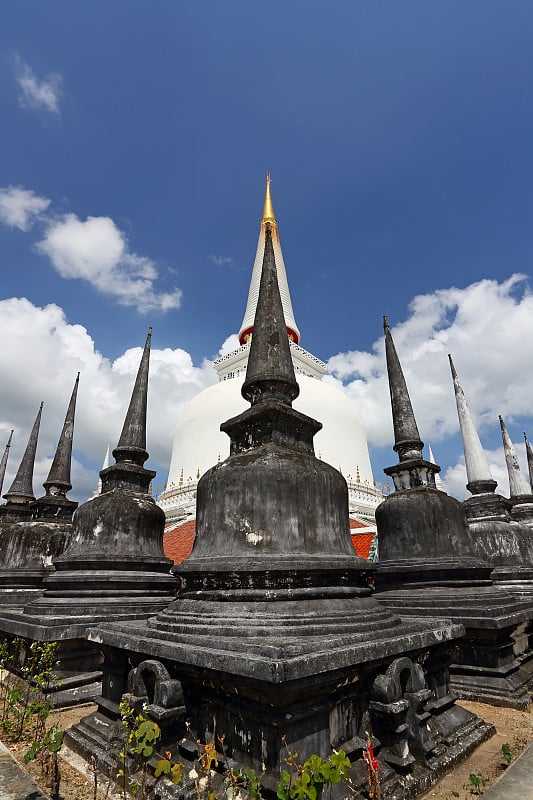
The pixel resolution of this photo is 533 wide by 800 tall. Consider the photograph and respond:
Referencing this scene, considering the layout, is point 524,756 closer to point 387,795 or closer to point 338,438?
point 387,795

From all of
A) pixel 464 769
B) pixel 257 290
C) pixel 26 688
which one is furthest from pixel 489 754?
pixel 257 290

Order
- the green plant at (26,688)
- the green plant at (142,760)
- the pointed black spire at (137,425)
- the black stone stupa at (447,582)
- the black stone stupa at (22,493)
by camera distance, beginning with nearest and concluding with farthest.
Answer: the green plant at (142,760), the green plant at (26,688), the black stone stupa at (447,582), the pointed black spire at (137,425), the black stone stupa at (22,493)

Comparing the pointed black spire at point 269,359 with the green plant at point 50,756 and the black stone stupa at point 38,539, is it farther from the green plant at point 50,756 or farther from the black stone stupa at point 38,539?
the black stone stupa at point 38,539

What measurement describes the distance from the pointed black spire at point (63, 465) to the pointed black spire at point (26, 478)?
6.91 feet

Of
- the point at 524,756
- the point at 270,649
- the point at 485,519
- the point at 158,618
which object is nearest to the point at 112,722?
the point at 158,618

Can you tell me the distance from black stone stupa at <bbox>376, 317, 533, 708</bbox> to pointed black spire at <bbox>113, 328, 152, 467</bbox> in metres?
4.60

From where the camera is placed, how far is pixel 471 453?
10828mm

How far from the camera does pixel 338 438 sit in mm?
31672

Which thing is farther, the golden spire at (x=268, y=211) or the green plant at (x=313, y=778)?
the golden spire at (x=268, y=211)

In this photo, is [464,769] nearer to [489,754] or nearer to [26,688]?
[489,754]

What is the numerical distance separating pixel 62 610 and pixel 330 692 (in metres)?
4.68

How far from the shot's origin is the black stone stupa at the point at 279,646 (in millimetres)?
3268

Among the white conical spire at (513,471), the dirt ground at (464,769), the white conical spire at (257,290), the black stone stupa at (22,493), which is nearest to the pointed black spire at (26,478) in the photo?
the black stone stupa at (22,493)

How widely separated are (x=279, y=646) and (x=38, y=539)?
8.37 meters
